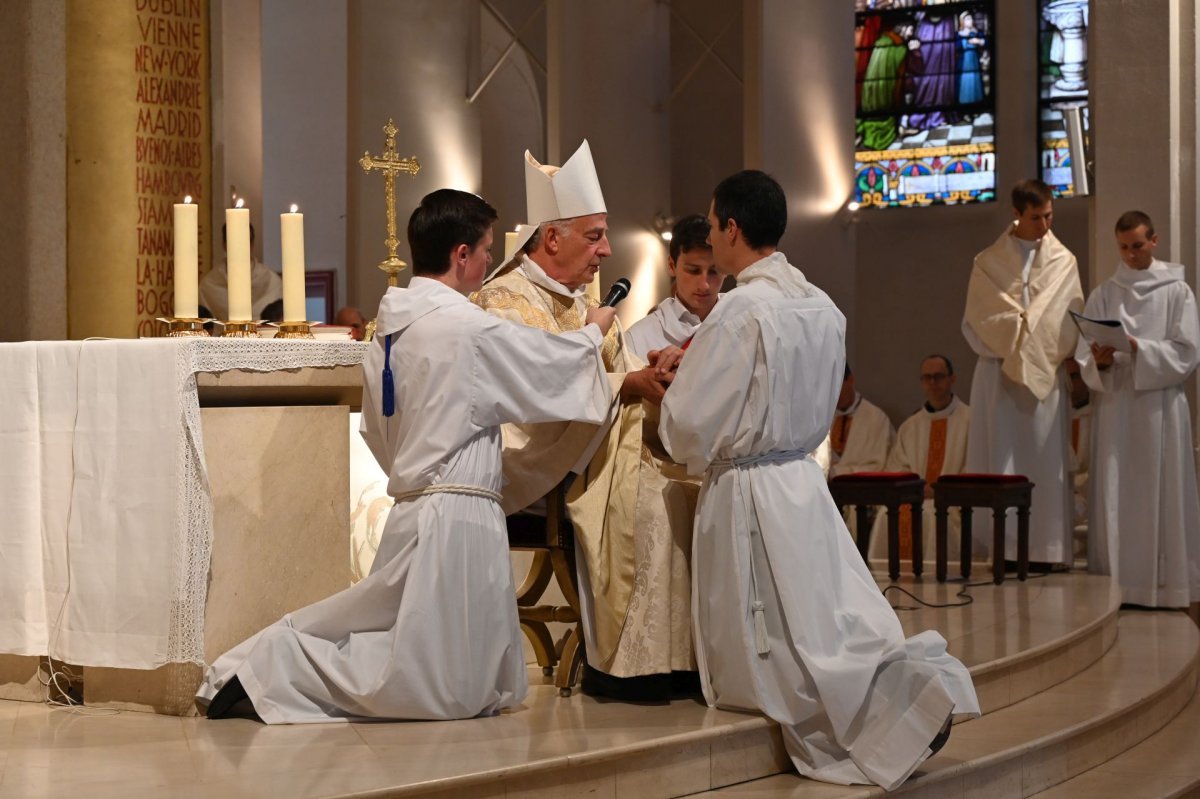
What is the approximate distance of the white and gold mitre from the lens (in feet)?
15.3

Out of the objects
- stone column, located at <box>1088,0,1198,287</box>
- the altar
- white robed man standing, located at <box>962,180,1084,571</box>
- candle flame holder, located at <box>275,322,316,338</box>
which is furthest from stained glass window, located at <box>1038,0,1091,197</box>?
the altar

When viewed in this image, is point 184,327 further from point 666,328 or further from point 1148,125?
point 1148,125

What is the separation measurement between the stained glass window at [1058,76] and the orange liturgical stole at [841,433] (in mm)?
3981

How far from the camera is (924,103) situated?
14.5 meters

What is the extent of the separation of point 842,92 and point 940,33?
214cm

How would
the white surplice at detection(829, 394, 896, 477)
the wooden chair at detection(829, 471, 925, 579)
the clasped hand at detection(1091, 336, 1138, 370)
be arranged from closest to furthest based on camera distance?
the wooden chair at detection(829, 471, 925, 579)
the clasped hand at detection(1091, 336, 1138, 370)
the white surplice at detection(829, 394, 896, 477)

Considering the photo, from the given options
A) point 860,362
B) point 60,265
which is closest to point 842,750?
point 60,265

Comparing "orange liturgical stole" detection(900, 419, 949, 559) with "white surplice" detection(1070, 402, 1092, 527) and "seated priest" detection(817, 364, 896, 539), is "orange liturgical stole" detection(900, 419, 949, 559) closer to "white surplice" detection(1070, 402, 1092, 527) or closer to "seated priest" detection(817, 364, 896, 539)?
"seated priest" detection(817, 364, 896, 539)

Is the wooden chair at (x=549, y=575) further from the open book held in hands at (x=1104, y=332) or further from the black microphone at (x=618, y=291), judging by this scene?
the open book held in hands at (x=1104, y=332)

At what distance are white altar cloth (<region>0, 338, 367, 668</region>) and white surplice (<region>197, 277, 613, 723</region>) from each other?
0.28 m

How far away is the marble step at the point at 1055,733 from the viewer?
4.21 meters

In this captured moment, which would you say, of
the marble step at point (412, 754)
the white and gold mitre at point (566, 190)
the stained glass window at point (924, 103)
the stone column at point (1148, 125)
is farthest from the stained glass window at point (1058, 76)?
the marble step at point (412, 754)

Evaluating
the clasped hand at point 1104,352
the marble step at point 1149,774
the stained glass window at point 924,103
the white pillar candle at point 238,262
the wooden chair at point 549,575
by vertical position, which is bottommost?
the marble step at point 1149,774

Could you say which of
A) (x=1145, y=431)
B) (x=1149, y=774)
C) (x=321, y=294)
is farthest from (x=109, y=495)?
(x=321, y=294)
